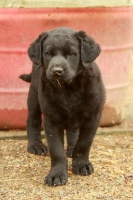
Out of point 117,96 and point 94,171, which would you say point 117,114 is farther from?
point 94,171

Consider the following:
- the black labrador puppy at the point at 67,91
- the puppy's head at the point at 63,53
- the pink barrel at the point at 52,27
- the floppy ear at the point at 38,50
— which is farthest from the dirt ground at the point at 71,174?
the floppy ear at the point at 38,50

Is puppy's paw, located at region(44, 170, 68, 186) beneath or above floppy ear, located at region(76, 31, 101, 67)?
beneath

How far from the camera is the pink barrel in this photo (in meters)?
6.45

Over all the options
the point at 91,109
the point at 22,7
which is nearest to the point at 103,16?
the point at 22,7

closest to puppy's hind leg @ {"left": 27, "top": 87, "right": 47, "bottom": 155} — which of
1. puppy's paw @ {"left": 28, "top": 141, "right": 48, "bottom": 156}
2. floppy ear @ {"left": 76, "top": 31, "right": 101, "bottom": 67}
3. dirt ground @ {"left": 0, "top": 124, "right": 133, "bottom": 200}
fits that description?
puppy's paw @ {"left": 28, "top": 141, "right": 48, "bottom": 156}

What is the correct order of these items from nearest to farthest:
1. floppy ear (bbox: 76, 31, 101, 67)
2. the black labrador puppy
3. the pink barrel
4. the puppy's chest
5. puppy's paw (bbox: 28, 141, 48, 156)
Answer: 1. the black labrador puppy
2. floppy ear (bbox: 76, 31, 101, 67)
3. the puppy's chest
4. puppy's paw (bbox: 28, 141, 48, 156)
5. the pink barrel

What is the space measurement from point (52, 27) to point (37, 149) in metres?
1.37

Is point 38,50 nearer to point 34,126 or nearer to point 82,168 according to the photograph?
point 82,168

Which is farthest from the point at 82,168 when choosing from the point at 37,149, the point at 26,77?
the point at 26,77

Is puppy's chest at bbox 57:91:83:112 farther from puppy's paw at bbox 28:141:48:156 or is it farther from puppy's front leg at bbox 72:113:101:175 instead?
puppy's paw at bbox 28:141:48:156

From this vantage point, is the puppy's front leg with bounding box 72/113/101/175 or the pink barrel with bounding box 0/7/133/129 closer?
the puppy's front leg with bounding box 72/113/101/175

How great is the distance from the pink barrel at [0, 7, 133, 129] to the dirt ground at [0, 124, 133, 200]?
0.37m

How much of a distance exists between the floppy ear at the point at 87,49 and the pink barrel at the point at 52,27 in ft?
4.76

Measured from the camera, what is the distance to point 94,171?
210 inches
